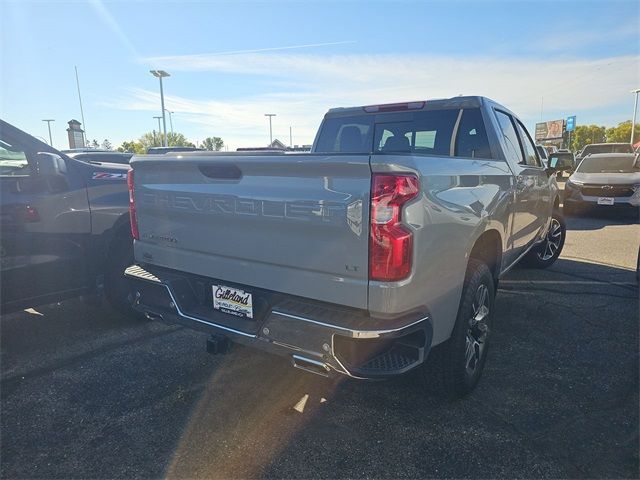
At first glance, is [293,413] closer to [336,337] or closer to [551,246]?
[336,337]

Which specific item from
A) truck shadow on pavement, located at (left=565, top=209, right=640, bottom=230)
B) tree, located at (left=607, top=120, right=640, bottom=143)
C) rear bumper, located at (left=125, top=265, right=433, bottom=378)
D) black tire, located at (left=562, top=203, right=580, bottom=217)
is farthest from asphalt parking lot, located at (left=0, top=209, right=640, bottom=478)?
tree, located at (left=607, top=120, right=640, bottom=143)

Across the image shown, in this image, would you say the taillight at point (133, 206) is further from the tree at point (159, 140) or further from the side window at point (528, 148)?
the tree at point (159, 140)

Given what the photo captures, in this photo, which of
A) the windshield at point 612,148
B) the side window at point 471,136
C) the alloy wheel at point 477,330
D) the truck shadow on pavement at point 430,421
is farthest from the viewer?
the windshield at point 612,148

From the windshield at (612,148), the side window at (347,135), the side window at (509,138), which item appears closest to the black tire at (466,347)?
the side window at (509,138)

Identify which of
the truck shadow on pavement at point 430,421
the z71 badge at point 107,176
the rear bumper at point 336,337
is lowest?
the truck shadow on pavement at point 430,421

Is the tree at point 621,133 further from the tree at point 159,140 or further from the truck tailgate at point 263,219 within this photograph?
the truck tailgate at point 263,219

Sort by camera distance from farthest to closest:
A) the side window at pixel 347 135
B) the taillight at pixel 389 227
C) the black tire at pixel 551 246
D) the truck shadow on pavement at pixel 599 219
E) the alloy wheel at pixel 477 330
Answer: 1. the truck shadow on pavement at pixel 599 219
2. the black tire at pixel 551 246
3. the side window at pixel 347 135
4. the alloy wheel at pixel 477 330
5. the taillight at pixel 389 227

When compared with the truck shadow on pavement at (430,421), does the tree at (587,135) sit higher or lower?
higher

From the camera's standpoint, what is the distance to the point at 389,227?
6.66 ft

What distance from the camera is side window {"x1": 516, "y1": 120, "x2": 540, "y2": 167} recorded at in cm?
456

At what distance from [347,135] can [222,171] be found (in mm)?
2343

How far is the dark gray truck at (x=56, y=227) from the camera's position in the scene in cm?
339

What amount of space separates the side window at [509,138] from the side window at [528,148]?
20 centimetres

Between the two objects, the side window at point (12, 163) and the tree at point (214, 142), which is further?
the tree at point (214, 142)
